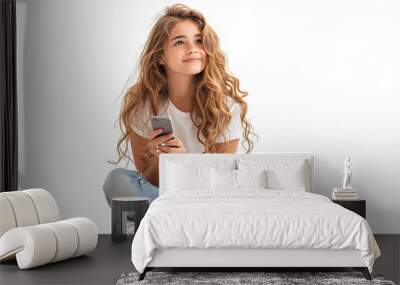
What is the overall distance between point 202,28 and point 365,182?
7.98 feet

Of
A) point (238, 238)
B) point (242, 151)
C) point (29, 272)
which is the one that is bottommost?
point (29, 272)

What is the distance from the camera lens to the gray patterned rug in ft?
16.5

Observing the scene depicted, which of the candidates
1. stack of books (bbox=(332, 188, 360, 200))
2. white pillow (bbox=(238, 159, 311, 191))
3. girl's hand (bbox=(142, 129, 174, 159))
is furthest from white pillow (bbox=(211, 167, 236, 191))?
stack of books (bbox=(332, 188, 360, 200))

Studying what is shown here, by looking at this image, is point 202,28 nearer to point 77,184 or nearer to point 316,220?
point 77,184

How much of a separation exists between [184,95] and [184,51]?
18.4 inches

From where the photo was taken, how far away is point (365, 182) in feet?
24.3

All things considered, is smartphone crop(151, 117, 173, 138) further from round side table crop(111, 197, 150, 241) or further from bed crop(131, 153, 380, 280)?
bed crop(131, 153, 380, 280)

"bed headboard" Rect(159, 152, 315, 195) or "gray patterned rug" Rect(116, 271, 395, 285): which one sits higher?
"bed headboard" Rect(159, 152, 315, 195)

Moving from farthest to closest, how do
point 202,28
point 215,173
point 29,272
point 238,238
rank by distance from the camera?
point 202,28, point 215,173, point 29,272, point 238,238

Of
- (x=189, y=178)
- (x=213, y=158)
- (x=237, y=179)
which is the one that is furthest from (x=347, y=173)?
(x=189, y=178)

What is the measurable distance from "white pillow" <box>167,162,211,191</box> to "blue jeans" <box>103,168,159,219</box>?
0.62 m

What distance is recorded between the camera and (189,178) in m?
6.71

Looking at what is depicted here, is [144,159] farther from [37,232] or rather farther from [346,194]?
[346,194]

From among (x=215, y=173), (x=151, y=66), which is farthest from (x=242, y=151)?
(x=151, y=66)
